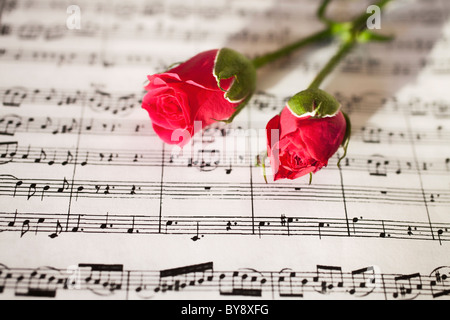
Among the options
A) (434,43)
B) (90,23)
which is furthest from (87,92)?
(434,43)

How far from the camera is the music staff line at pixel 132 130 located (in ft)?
2.09

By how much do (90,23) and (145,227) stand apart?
0.43m

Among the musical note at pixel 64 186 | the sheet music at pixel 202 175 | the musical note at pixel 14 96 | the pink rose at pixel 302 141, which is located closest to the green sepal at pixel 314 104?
the pink rose at pixel 302 141

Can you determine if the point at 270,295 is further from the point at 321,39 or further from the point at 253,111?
the point at 321,39

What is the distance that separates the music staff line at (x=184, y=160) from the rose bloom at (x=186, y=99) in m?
0.07

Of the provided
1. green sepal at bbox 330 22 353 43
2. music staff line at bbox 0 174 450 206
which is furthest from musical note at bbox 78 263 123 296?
green sepal at bbox 330 22 353 43

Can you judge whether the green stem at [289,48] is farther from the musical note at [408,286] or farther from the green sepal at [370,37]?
the musical note at [408,286]

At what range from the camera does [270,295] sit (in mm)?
540

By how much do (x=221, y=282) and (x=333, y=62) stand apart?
41 centimetres

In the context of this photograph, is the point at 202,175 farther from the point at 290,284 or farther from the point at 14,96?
the point at 14,96

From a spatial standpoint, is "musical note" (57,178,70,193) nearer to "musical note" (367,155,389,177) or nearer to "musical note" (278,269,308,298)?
"musical note" (278,269,308,298)

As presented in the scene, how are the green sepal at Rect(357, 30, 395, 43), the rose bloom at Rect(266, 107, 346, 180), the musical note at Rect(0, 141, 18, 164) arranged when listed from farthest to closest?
the green sepal at Rect(357, 30, 395, 43)
the musical note at Rect(0, 141, 18, 164)
the rose bloom at Rect(266, 107, 346, 180)

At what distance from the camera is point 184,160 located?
625mm

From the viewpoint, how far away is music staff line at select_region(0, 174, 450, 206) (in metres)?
0.59
